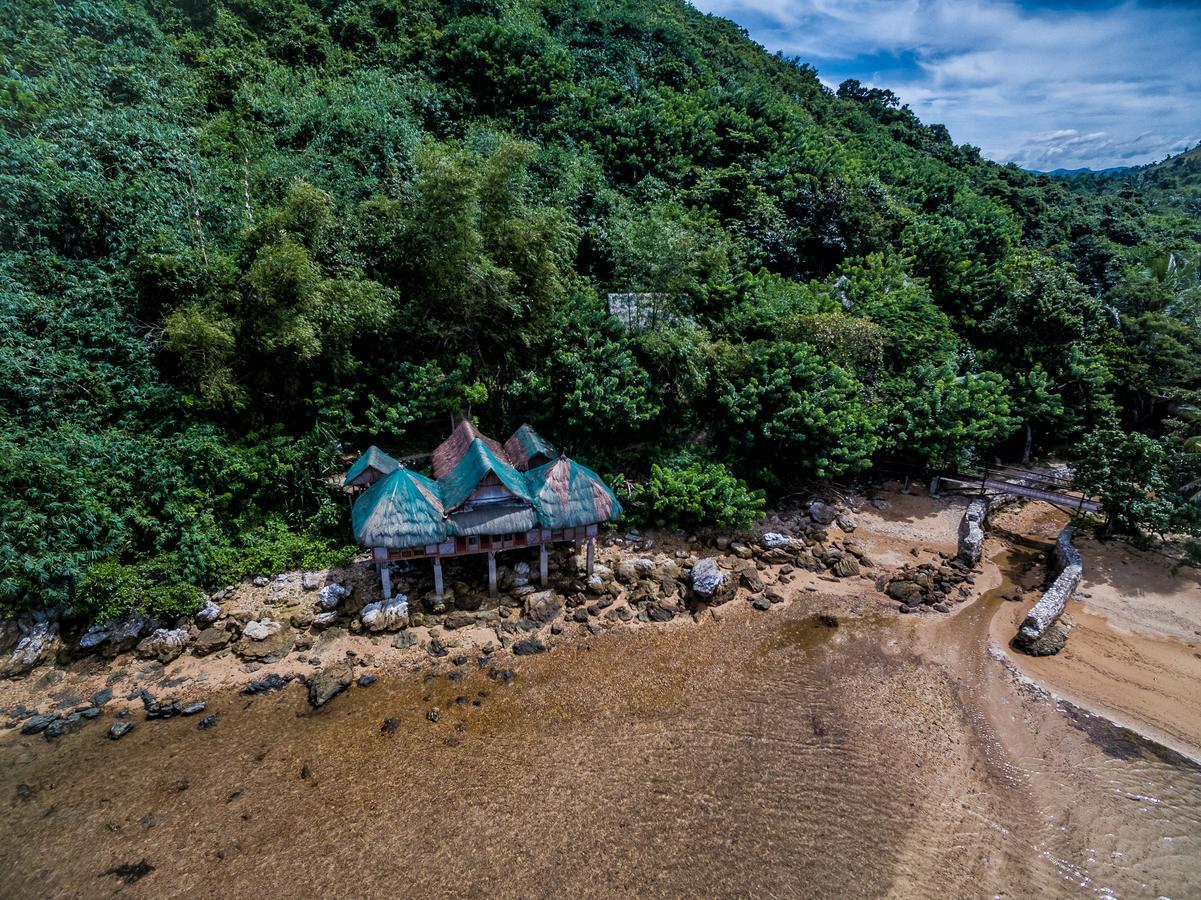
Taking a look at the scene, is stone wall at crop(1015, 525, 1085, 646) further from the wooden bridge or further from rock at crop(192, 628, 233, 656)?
rock at crop(192, 628, 233, 656)

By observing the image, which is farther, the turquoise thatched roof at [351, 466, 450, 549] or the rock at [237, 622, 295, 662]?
the turquoise thatched roof at [351, 466, 450, 549]

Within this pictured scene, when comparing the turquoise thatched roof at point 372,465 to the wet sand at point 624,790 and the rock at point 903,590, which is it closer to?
the wet sand at point 624,790

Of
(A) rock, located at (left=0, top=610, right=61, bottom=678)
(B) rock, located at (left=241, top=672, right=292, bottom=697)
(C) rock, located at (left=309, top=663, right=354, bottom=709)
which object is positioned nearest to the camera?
(C) rock, located at (left=309, top=663, right=354, bottom=709)

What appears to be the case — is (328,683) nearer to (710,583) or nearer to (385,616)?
(385,616)

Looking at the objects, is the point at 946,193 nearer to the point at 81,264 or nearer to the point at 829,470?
the point at 829,470

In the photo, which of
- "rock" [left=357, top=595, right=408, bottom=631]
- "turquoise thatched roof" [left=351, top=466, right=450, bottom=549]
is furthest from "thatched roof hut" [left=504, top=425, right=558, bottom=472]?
"rock" [left=357, top=595, right=408, bottom=631]

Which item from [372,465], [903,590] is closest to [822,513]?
[903,590]

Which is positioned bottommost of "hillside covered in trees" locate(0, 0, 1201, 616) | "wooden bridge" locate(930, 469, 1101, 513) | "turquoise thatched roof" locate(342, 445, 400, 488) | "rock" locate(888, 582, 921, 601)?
"rock" locate(888, 582, 921, 601)

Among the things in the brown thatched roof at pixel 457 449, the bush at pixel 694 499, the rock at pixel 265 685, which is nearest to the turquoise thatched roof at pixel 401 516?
the brown thatched roof at pixel 457 449
